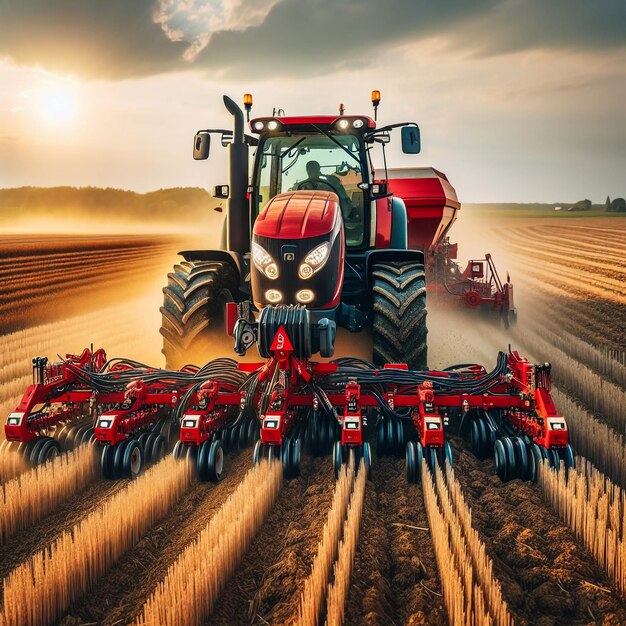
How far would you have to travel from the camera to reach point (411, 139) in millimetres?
6363

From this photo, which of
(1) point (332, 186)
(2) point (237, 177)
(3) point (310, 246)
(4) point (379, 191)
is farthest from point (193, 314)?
(4) point (379, 191)

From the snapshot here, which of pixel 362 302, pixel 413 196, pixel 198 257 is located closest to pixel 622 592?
pixel 362 302

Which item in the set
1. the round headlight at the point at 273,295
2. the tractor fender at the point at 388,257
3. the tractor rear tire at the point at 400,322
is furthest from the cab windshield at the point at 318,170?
the round headlight at the point at 273,295

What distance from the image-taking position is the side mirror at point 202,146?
6.44 metres

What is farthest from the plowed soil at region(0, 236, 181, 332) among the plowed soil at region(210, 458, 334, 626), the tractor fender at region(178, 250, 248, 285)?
the plowed soil at region(210, 458, 334, 626)

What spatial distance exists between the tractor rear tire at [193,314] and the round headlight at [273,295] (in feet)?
4.10

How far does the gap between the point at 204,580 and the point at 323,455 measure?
88.1 inches

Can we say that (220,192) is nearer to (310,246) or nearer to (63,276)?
(310,246)

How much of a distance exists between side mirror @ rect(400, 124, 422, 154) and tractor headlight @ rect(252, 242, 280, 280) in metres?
1.96

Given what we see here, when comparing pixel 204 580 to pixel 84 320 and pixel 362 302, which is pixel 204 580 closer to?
pixel 362 302

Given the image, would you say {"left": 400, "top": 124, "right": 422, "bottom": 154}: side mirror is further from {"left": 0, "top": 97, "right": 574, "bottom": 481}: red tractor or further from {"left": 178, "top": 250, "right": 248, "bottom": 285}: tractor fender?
{"left": 178, "top": 250, "right": 248, "bottom": 285}: tractor fender

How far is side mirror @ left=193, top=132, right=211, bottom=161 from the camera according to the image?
21.1 feet

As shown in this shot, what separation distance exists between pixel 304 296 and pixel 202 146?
2131 mm

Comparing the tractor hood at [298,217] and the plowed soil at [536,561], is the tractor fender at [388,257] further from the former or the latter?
the plowed soil at [536,561]
